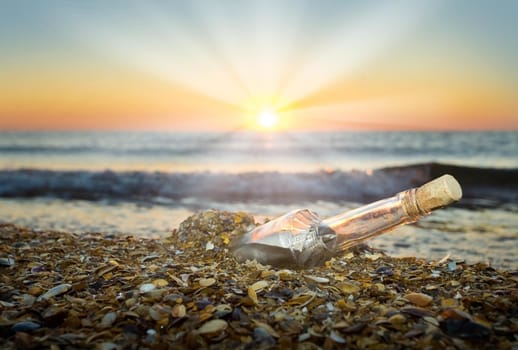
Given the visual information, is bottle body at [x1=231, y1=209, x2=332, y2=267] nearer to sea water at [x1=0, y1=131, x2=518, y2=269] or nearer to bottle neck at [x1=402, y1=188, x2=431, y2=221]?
bottle neck at [x1=402, y1=188, x2=431, y2=221]

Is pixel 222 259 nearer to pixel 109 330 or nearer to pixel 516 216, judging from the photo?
pixel 109 330

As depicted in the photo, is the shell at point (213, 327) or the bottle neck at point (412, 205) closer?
the shell at point (213, 327)

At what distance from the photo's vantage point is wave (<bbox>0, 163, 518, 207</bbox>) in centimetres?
988

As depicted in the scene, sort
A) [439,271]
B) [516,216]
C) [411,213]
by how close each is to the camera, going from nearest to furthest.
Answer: [411,213] < [439,271] < [516,216]

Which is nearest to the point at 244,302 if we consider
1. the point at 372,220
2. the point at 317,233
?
the point at 317,233

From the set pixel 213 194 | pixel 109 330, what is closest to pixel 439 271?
pixel 109 330

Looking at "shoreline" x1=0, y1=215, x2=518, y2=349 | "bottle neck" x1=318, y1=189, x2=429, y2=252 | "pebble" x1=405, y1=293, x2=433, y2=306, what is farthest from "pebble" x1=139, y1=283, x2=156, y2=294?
"pebble" x1=405, y1=293, x2=433, y2=306

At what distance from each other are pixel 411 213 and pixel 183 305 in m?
1.34

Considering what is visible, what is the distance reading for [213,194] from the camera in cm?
1045

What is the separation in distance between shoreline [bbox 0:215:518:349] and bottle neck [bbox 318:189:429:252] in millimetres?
222

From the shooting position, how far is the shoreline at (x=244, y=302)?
203 centimetres

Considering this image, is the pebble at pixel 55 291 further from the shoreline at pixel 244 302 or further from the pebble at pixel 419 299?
the pebble at pixel 419 299

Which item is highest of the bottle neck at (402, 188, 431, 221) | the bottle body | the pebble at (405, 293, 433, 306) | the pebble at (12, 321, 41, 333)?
the bottle neck at (402, 188, 431, 221)

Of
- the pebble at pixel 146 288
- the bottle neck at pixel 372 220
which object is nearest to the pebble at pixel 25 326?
the pebble at pixel 146 288
